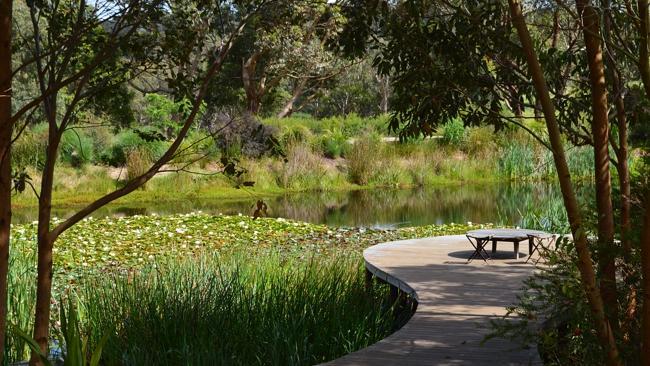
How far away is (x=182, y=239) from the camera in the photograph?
1038cm

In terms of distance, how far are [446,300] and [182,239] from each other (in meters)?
5.24

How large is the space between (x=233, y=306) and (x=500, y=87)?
2.17m

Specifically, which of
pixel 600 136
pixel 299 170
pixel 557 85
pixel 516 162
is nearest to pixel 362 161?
pixel 299 170

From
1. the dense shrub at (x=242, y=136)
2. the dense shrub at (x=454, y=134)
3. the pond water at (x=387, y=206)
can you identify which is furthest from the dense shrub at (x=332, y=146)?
the dense shrub at (x=454, y=134)

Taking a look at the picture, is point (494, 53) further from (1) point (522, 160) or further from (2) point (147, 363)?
(1) point (522, 160)

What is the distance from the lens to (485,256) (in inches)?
305

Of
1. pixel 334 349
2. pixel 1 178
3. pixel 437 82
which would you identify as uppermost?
pixel 437 82

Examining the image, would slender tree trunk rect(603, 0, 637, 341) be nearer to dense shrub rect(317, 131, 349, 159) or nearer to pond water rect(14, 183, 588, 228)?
pond water rect(14, 183, 588, 228)

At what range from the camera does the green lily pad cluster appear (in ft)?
28.6

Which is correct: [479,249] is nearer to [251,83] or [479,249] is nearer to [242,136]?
[242,136]

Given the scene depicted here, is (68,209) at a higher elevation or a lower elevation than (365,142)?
lower

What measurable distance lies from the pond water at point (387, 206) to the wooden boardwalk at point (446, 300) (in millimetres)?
5998

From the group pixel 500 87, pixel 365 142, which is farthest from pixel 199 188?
pixel 500 87

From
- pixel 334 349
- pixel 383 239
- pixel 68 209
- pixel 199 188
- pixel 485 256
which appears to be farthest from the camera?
pixel 199 188
